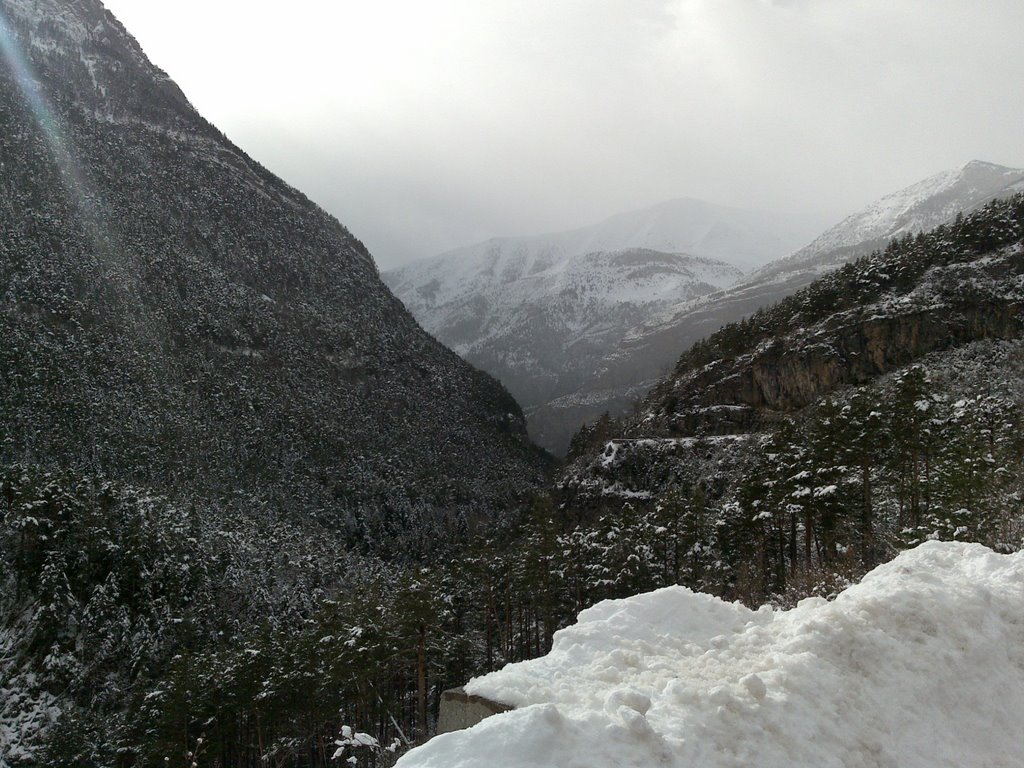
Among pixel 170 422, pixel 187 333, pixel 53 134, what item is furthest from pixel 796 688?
pixel 53 134

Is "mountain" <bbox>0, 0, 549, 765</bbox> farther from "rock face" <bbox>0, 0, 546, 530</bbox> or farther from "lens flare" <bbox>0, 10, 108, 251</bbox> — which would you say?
"lens flare" <bbox>0, 10, 108, 251</bbox>

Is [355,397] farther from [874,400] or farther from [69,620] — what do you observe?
[874,400]

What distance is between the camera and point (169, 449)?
93.3 m

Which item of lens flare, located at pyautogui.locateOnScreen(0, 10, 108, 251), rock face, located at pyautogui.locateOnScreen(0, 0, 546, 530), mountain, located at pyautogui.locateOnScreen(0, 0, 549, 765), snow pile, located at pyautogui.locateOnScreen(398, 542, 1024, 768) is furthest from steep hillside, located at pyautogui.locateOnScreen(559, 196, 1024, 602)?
lens flare, located at pyautogui.locateOnScreen(0, 10, 108, 251)

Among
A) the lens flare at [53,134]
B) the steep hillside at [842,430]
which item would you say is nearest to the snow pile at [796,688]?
the steep hillside at [842,430]

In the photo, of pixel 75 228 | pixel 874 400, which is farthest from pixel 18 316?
pixel 874 400

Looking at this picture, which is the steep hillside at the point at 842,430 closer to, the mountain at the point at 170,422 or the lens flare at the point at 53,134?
the mountain at the point at 170,422

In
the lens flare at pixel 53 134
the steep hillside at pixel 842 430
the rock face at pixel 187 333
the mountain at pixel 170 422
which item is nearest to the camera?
the steep hillside at pixel 842 430

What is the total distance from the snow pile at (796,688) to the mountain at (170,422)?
95.6ft

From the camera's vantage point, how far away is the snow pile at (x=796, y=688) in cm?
543

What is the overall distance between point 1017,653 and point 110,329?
132m

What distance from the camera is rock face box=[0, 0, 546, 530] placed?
96.0 metres

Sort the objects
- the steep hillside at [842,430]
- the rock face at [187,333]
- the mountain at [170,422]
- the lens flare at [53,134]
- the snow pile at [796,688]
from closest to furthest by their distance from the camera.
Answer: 1. the snow pile at [796,688]
2. the steep hillside at [842,430]
3. the mountain at [170,422]
4. the rock face at [187,333]
5. the lens flare at [53,134]

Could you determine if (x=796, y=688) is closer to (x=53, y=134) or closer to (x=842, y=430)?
(x=842, y=430)
